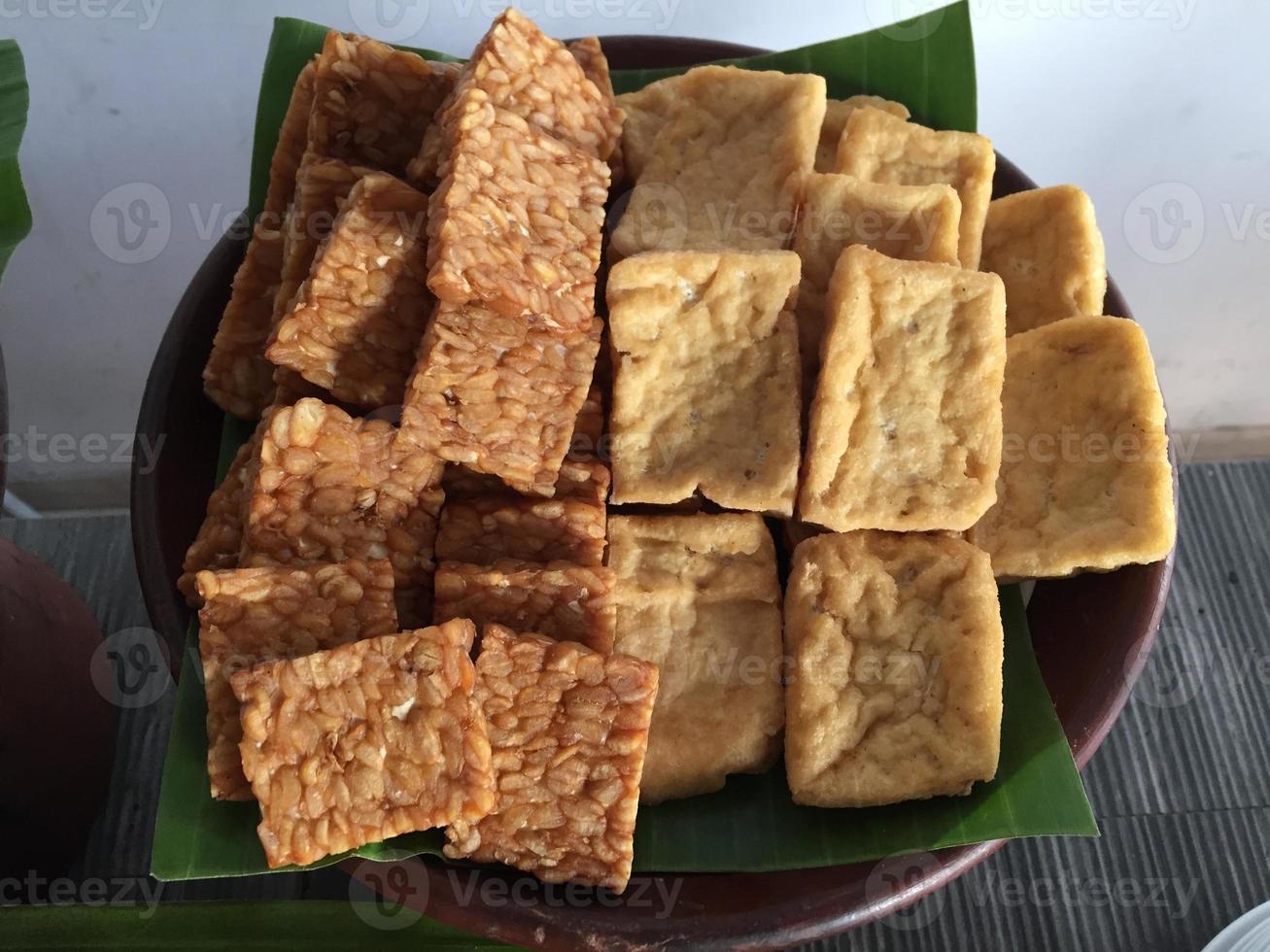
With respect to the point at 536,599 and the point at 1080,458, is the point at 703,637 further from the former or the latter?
the point at 1080,458

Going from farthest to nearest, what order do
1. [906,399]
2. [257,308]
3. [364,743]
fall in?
[257,308], [906,399], [364,743]

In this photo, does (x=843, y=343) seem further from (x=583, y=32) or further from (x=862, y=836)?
(x=583, y=32)

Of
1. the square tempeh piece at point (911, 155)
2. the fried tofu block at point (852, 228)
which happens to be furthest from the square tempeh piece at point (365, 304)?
the square tempeh piece at point (911, 155)

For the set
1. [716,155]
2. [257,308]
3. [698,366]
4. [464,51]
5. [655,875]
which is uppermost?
[464,51]

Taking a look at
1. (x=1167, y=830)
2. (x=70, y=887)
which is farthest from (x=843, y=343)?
(x=70, y=887)

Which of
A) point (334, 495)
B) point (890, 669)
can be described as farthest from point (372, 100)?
point (890, 669)

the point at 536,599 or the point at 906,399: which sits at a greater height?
the point at 906,399
